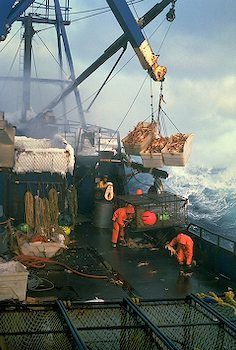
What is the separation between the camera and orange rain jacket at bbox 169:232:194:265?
12.7 meters

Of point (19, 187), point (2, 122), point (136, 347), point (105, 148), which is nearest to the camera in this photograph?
point (136, 347)

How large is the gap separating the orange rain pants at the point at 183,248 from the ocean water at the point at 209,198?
20.1ft

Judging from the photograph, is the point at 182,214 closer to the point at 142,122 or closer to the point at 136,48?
the point at 142,122

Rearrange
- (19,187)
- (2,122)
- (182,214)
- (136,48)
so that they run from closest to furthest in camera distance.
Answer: (2,122) → (136,48) → (182,214) → (19,187)

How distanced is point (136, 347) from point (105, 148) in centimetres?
1885

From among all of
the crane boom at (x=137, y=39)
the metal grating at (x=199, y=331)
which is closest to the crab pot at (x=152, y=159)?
the crane boom at (x=137, y=39)

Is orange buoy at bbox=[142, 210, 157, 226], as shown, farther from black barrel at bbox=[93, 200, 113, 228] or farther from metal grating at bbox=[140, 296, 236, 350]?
metal grating at bbox=[140, 296, 236, 350]

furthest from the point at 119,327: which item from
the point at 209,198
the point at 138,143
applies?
the point at 209,198

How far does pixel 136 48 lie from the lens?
46.4 feet

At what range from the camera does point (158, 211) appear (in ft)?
49.2

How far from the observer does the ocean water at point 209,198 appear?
37219mm

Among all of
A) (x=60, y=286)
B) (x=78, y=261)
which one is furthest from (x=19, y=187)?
(x=60, y=286)

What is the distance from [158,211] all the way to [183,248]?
227 cm

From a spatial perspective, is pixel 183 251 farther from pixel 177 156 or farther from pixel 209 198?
pixel 209 198
